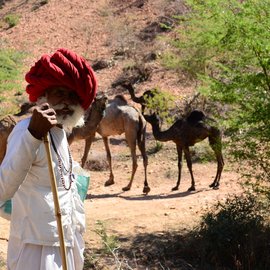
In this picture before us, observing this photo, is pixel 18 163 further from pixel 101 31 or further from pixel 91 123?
pixel 101 31

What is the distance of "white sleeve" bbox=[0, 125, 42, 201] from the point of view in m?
3.14

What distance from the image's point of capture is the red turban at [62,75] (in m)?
3.34

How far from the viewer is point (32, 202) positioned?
3320 millimetres

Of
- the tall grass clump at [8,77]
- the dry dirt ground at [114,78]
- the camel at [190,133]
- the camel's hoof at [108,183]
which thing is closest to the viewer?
the dry dirt ground at [114,78]

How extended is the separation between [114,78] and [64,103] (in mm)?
28372

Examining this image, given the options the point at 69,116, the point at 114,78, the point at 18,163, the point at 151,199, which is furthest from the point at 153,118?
the point at 114,78

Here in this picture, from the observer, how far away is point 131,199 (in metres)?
12.3

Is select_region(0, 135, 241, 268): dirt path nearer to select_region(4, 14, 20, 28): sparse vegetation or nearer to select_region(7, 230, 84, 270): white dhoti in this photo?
select_region(7, 230, 84, 270): white dhoti

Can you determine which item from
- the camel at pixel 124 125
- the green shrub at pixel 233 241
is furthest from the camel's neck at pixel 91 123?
the green shrub at pixel 233 241

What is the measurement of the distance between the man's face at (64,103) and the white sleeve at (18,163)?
299mm

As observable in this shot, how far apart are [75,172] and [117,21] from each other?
35404 mm

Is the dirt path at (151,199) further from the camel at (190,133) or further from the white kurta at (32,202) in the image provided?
the white kurta at (32,202)

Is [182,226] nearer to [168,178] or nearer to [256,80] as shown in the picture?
[256,80]

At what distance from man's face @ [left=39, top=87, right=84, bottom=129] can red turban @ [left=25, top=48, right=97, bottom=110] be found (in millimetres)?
32
